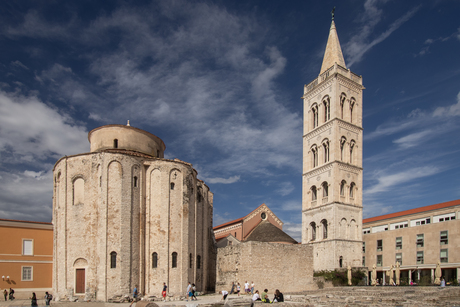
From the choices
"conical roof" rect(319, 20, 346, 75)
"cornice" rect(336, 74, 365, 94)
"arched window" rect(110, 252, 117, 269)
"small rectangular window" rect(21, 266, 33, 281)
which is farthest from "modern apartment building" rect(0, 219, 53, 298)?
"conical roof" rect(319, 20, 346, 75)

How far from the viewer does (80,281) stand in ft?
83.0

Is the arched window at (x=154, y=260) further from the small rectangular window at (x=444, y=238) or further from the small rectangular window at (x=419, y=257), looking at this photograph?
the small rectangular window at (x=419, y=257)

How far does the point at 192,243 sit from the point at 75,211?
877 centimetres

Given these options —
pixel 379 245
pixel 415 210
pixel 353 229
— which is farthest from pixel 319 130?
pixel 379 245

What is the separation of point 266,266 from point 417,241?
2399 cm

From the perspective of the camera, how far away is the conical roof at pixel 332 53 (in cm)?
4428

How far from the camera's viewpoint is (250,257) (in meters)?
29.4

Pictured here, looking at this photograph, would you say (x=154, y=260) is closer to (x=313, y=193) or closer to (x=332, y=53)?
(x=313, y=193)

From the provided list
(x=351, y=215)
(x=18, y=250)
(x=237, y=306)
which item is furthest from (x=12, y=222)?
(x=351, y=215)

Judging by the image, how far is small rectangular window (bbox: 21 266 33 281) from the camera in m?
29.3

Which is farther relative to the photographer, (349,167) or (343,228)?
(349,167)

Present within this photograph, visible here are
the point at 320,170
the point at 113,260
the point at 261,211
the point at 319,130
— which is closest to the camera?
the point at 113,260

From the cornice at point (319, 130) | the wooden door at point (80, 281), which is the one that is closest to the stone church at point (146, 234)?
the wooden door at point (80, 281)

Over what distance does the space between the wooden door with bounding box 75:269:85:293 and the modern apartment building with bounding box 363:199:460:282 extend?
3374cm
